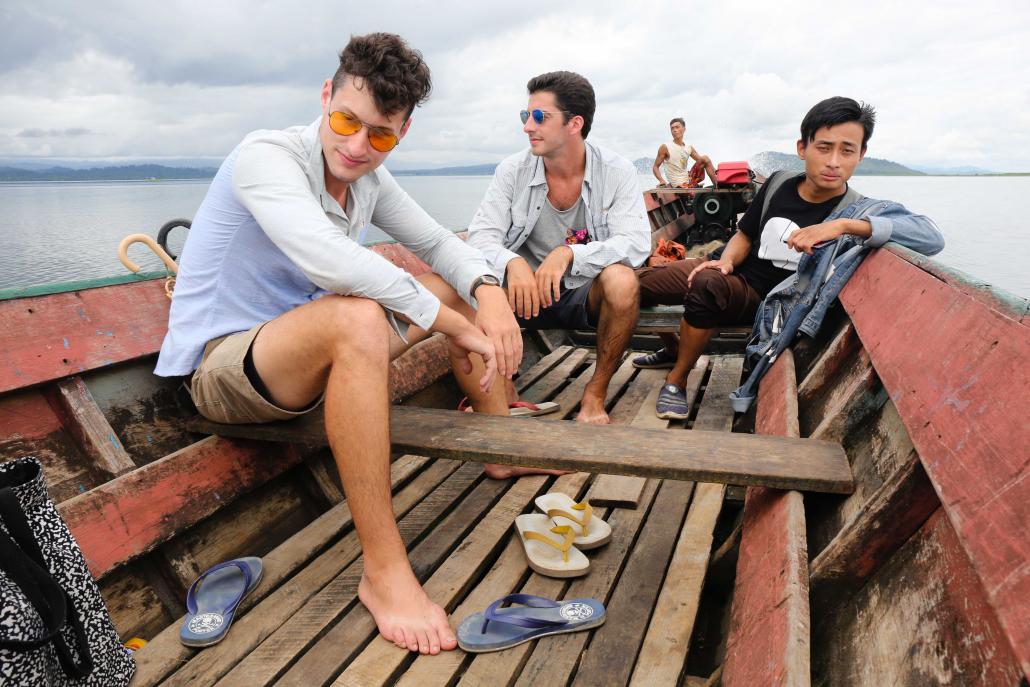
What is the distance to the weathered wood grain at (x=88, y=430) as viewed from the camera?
80.0 inches

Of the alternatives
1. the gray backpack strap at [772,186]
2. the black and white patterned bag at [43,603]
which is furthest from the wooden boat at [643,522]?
the gray backpack strap at [772,186]

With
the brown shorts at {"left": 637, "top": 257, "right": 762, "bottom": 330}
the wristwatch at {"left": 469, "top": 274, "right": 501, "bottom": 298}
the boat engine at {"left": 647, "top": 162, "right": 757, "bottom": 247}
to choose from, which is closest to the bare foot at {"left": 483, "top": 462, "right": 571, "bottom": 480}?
the wristwatch at {"left": 469, "top": 274, "right": 501, "bottom": 298}

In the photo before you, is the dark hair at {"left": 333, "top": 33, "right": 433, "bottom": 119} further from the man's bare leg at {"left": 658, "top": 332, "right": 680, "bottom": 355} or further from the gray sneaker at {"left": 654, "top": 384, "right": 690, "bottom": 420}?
the man's bare leg at {"left": 658, "top": 332, "right": 680, "bottom": 355}

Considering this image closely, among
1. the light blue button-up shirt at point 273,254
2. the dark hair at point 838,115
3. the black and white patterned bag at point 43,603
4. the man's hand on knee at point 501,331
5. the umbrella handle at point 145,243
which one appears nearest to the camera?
the black and white patterned bag at point 43,603

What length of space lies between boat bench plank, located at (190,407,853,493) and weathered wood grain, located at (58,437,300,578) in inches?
4.5

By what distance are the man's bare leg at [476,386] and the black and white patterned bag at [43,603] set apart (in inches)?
53.9

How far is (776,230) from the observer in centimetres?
306

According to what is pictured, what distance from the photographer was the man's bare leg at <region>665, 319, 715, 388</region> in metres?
3.12

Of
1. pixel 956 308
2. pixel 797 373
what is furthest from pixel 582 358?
pixel 956 308

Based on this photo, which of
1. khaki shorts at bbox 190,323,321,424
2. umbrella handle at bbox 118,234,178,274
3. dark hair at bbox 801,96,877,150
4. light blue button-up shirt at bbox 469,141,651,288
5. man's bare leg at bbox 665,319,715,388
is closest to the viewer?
khaki shorts at bbox 190,323,321,424

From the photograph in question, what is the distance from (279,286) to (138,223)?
104 ft

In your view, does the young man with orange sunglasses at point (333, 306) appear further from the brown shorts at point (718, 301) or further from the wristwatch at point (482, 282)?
the brown shorts at point (718, 301)

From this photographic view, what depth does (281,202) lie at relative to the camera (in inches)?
71.6

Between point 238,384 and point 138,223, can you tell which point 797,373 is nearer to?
point 238,384
